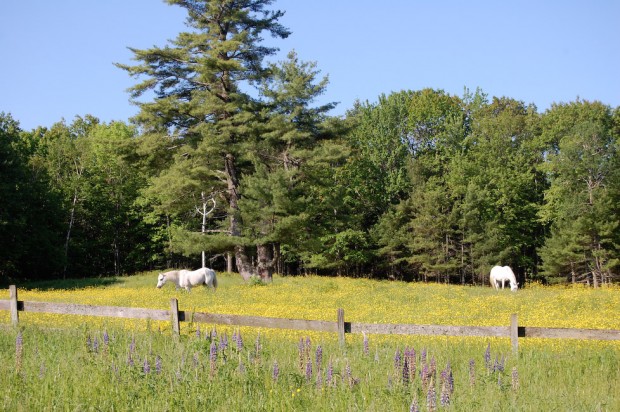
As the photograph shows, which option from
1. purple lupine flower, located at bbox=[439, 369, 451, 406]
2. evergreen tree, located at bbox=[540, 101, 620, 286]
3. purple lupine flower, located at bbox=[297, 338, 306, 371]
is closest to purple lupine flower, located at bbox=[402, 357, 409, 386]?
purple lupine flower, located at bbox=[439, 369, 451, 406]

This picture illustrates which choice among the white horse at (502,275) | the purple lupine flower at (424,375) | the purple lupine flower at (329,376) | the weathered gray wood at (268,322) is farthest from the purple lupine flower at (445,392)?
the white horse at (502,275)

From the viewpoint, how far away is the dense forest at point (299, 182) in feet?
110

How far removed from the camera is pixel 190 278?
28781 millimetres

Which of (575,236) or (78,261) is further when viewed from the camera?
(78,261)

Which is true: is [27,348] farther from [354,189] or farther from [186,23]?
[354,189]

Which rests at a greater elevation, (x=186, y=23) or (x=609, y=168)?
(x=186, y=23)

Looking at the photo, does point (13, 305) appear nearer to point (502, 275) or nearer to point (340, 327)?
point (340, 327)

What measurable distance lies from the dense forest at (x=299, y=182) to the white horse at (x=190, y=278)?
325 cm

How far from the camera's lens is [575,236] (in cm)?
4250

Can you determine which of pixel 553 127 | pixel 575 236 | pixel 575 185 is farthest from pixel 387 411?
pixel 553 127

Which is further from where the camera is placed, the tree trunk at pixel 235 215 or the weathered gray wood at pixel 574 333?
the tree trunk at pixel 235 215

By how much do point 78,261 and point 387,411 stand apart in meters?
53.2

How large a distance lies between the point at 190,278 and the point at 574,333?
71.4 ft

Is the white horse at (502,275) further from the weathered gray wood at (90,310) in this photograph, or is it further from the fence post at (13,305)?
the fence post at (13,305)
